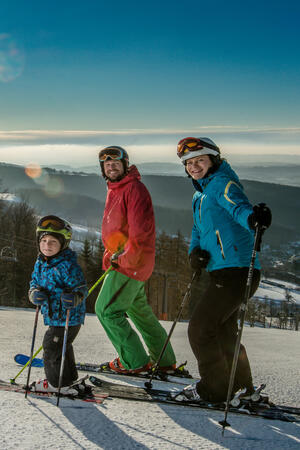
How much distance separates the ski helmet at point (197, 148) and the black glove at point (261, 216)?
26.8 inches

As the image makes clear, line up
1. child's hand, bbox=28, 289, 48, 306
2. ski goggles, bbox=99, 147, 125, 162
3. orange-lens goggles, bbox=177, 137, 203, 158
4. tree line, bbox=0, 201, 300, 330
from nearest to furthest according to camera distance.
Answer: child's hand, bbox=28, 289, 48, 306 → orange-lens goggles, bbox=177, 137, 203, 158 → ski goggles, bbox=99, 147, 125, 162 → tree line, bbox=0, 201, 300, 330

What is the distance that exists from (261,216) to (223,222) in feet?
1.45

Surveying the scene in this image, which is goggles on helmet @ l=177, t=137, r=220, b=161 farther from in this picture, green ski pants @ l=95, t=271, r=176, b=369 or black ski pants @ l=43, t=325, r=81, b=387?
black ski pants @ l=43, t=325, r=81, b=387

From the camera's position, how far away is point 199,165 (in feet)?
11.3

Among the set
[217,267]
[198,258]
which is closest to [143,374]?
[198,258]

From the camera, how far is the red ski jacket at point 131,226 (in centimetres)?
400

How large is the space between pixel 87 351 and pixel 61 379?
8.38ft

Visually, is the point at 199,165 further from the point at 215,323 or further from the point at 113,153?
the point at 215,323

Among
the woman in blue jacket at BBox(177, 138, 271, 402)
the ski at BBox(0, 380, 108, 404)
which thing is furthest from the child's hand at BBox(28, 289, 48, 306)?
the woman in blue jacket at BBox(177, 138, 271, 402)

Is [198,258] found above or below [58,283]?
above

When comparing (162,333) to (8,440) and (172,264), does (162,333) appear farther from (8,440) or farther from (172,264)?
(172,264)

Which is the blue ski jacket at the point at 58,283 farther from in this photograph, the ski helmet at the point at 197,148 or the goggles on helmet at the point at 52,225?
the ski helmet at the point at 197,148

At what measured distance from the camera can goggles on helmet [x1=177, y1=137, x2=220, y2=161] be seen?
339 centimetres

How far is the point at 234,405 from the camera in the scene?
321cm
